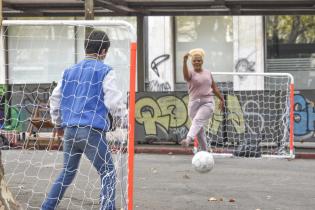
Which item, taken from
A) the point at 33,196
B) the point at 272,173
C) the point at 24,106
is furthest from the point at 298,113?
the point at 33,196

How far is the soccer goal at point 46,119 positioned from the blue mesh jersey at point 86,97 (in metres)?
0.20

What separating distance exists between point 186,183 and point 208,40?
36.6 feet

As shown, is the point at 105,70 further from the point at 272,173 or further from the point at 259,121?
the point at 259,121

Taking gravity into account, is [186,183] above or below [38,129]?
below

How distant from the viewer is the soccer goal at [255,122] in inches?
526

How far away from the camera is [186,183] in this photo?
359 inches

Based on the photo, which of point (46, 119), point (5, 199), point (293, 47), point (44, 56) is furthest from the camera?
point (44, 56)

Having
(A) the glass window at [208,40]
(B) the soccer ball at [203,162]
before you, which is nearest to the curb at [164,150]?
(B) the soccer ball at [203,162]

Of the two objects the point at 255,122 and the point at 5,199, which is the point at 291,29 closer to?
the point at 255,122

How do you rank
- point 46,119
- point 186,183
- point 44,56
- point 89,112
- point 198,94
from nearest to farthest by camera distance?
point 89,112
point 186,183
point 198,94
point 46,119
point 44,56

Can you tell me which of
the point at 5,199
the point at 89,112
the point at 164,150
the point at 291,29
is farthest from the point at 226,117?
the point at 5,199

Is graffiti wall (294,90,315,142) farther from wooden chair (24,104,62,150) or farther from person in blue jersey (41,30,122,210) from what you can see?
person in blue jersey (41,30,122,210)

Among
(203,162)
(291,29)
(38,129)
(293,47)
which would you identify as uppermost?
(291,29)

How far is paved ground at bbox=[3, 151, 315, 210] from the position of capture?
7.55 meters
